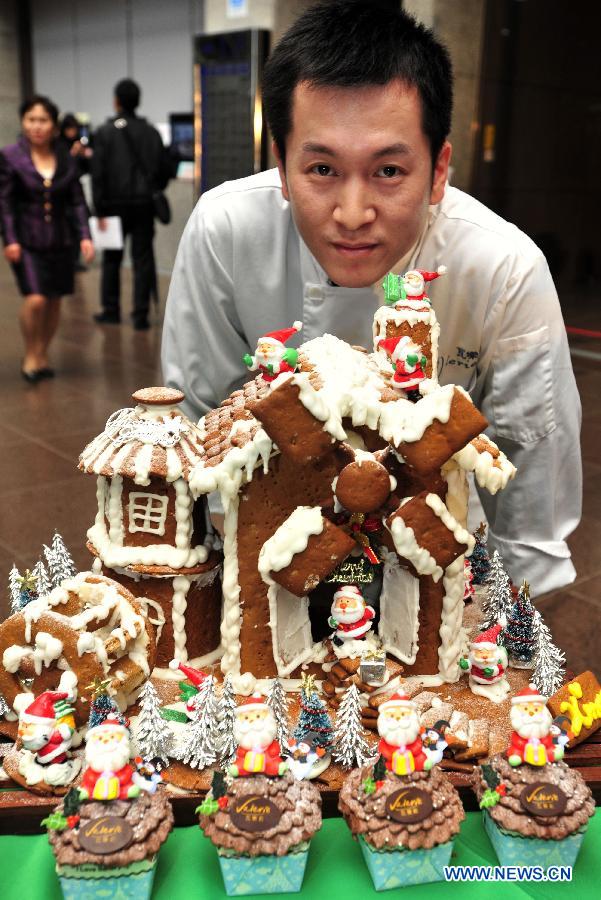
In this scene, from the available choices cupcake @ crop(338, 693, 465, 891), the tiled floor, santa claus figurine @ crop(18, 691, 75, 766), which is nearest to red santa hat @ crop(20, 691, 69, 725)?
Result: santa claus figurine @ crop(18, 691, 75, 766)

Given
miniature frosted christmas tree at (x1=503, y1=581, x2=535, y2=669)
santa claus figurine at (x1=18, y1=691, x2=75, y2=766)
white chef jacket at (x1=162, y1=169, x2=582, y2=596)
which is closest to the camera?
santa claus figurine at (x1=18, y1=691, x2=75, y2=766)

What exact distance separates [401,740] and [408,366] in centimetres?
71

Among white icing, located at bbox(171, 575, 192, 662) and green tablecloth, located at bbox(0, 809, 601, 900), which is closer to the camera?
green tablecloth, located at bbox(0, 809, 601, 900)

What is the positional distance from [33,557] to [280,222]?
→ 195 cm

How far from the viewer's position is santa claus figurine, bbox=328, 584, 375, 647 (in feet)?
6.15

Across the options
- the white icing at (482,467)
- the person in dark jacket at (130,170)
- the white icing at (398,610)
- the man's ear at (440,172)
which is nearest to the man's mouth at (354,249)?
the man's ear at (440,172)

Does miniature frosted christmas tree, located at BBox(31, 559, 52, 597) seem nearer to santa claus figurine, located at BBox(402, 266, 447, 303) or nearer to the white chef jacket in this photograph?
the white chef jacket

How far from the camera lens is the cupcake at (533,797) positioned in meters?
1.54

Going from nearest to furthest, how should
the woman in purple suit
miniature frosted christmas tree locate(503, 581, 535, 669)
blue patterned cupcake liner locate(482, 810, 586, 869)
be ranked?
blue patterned cupcake liner locate(482, 810, 586, 869)
miniature frosted christmas tree locate(503, 581, 535, 669)
the woman in purple suit

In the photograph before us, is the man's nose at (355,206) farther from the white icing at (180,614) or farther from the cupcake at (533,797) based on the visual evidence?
the cupcake at (533,797)

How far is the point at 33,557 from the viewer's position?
148 inches

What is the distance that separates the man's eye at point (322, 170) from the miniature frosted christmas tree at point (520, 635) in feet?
3.47

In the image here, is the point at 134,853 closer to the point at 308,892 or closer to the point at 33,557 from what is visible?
the point at 308,892

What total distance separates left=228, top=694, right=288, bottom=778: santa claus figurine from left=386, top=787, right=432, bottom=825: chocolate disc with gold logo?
0.19 metres
